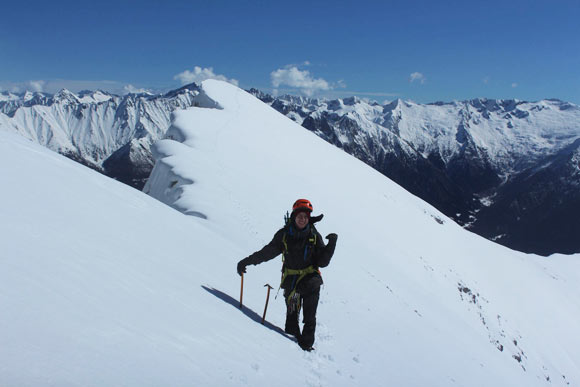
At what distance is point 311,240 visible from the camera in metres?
7.30

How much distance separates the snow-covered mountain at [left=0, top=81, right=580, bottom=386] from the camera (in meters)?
4.09

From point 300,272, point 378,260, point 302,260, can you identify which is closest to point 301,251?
point 302,260

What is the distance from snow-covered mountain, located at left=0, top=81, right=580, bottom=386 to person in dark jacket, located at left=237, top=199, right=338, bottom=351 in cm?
63

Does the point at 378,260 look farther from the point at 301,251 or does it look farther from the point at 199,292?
the point at 199,292

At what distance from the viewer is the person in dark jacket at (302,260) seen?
732 cm

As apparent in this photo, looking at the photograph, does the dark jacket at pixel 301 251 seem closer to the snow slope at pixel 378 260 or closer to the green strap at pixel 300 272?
the green strap at pixel 300 272

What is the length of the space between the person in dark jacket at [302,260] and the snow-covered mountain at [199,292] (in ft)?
2.07

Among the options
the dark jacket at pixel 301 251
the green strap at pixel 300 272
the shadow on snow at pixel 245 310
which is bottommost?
the shadow on snow at pixel 245 310

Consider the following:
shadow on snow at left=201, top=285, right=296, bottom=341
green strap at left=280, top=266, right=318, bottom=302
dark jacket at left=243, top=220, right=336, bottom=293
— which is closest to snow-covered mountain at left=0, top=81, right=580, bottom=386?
shadow on snow at left=201, top=285, right=296, bottom=341

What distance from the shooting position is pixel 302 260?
7551 millimetres

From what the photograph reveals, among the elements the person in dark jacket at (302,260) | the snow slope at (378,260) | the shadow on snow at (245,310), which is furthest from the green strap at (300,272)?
the snow slope at (378,260)

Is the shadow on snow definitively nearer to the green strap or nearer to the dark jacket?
the green strap

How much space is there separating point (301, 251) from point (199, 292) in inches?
84.8

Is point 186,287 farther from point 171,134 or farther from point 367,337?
point 171,134
